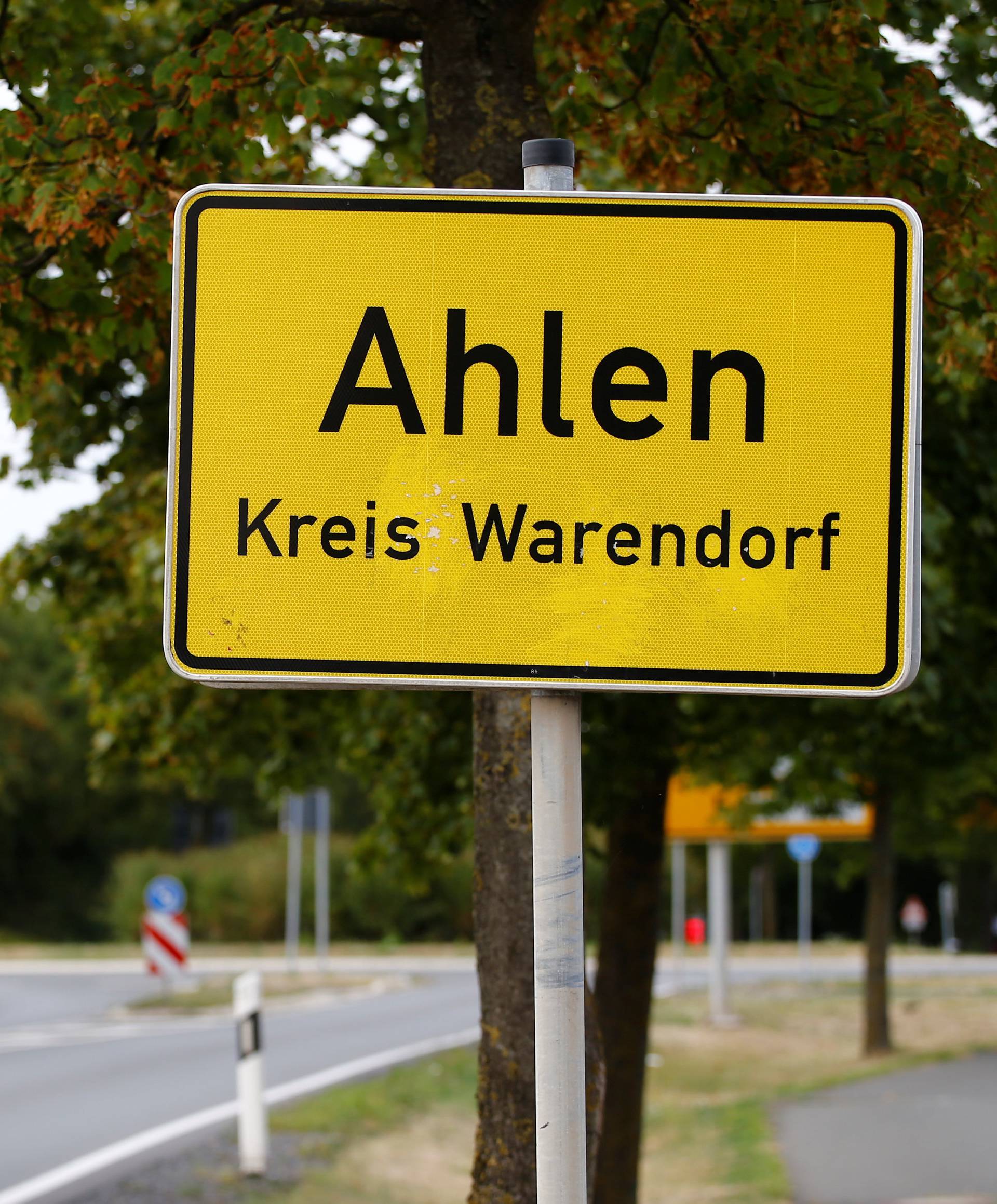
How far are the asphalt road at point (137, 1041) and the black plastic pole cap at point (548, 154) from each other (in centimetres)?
886

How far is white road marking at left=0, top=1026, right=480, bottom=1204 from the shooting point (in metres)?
9.76

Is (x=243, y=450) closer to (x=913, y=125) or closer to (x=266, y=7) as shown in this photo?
(x=913, y=125)

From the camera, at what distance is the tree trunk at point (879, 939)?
1755 cm

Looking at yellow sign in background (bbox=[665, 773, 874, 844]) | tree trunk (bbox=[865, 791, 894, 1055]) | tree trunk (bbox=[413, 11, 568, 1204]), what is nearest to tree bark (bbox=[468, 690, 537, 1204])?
tree trunk (bbox=[413, 11, 568, 1204])

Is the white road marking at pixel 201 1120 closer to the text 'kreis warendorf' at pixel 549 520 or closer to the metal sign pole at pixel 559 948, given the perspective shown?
the metal sign pole at pixel 559 948

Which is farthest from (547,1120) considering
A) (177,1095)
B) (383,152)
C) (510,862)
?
(177,1095)

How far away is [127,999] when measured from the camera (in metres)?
25.1

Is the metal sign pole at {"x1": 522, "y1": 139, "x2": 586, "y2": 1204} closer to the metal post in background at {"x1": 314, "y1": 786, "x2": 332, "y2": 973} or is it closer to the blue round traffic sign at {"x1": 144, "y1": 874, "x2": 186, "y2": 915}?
the blue round traffic sign at {"x1": 144, "y1": 874, "x2": 186, "y2": 915}

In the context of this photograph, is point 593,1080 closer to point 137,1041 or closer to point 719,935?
point 137,1041

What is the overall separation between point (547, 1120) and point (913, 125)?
3075 mm

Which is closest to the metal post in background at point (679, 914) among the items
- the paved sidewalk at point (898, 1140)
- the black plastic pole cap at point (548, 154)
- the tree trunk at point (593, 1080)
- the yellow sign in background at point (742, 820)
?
the yellow sign in background at point (742, 820)

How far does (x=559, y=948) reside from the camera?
2.34 meters

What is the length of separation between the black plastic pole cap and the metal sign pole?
79 cm

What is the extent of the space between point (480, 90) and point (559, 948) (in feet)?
8.35
